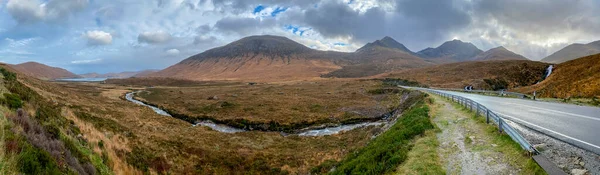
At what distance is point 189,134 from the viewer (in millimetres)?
26297

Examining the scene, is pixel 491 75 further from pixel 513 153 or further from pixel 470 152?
pixel 513 153

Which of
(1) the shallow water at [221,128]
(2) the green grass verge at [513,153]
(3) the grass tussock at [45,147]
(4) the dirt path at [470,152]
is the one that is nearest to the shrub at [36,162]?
(3) the grass tussock at [45,147]

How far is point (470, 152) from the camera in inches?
376

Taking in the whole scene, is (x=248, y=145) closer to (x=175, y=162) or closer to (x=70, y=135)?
(x=175, y=162)

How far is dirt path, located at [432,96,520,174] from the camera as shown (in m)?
7.93

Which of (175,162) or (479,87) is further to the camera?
(479,87)

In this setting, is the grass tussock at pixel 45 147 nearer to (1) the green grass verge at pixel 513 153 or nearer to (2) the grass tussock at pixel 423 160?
(2) the grass tussock at pixel 423 160

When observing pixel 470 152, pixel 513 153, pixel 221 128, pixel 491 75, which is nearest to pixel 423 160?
pixel 470 152

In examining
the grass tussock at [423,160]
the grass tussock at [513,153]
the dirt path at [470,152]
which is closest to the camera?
the grass tussock at [513,153]

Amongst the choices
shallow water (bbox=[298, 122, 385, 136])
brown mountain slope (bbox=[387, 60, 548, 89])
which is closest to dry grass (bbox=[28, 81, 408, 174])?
shallow water (bbox=[298, 122, 385, 136])

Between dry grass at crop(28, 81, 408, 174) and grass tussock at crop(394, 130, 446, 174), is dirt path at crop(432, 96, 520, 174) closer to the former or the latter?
grass tussock at crop(394, 130, 446, 174)

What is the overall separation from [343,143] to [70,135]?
18541 mm

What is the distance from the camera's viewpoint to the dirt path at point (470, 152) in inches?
312

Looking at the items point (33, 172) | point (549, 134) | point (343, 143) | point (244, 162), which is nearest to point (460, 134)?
point (549, 134)
